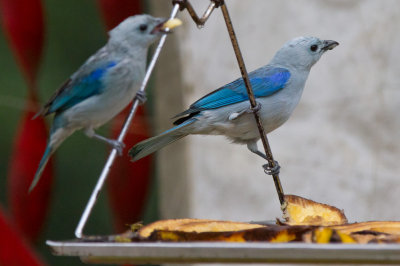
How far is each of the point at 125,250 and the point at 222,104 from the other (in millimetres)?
924

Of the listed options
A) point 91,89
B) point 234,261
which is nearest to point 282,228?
point 234,261

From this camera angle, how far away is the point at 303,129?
4.03 m

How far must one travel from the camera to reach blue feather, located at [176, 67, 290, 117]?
232 centimetres

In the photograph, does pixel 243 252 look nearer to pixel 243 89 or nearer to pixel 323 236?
pixel 323 236

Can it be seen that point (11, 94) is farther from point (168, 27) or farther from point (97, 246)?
point (97, 246)

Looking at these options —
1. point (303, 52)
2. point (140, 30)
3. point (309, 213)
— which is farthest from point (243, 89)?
point (309, 213)

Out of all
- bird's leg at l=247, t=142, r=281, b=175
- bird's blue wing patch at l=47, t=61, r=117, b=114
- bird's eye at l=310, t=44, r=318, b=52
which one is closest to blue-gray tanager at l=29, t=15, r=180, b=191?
bird's blue wing patch at l=47, t=61, r=117, b=114

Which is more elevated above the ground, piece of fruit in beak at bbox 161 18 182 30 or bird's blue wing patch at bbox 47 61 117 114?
piece of fruit in beak at bbox 161 18 182 30

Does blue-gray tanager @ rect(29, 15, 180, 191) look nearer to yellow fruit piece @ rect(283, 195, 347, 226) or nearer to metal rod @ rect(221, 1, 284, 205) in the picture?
metal rod @ rect(221, 1, 284, 205)

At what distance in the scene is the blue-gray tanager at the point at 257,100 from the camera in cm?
231

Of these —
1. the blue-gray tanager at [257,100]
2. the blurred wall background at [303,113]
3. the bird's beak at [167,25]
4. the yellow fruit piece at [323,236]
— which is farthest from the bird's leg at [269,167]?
the blurred wall background at [303,113]

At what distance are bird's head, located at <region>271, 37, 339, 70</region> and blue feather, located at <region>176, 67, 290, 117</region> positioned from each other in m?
0.05

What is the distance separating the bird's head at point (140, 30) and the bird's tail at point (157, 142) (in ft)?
0.93

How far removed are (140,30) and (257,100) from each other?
0.43 m
